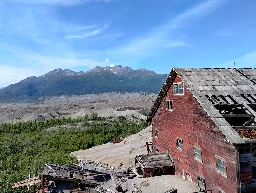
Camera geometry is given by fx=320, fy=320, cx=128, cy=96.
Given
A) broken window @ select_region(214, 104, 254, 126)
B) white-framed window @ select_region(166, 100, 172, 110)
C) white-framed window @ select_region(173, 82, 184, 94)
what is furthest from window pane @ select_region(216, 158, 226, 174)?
white-framed window @ select_region(166, 100, 172, 110)

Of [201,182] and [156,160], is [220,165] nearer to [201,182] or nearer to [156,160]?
[201,182]

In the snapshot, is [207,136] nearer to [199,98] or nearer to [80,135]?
[199,98]

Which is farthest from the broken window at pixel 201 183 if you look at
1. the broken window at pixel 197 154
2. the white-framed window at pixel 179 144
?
the white-framed window at pixel 179 144

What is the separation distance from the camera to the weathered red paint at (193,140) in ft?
64.5

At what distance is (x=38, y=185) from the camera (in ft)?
97.3

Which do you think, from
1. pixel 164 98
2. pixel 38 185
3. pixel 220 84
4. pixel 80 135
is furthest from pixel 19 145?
pixel 220 84

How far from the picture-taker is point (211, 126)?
68.9ft

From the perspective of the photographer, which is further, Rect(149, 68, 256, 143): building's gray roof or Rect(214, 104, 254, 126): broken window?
Rect(149, 68, 256, 143): building's gray roof

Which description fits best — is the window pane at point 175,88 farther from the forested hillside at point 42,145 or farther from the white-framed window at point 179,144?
the forested hillside at point 42,145

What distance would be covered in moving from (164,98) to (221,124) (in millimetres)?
9814

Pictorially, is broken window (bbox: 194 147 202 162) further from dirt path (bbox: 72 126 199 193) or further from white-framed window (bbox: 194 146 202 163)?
dirt path (bbox: 72 126 199 193)

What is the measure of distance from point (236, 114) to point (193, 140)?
4.35 meters

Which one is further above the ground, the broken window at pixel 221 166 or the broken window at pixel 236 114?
the broken window at pixel 236 114

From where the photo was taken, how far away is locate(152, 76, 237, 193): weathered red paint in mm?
19672
